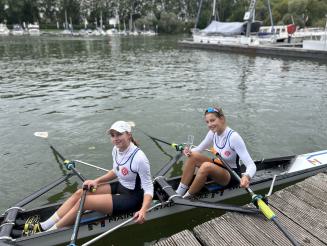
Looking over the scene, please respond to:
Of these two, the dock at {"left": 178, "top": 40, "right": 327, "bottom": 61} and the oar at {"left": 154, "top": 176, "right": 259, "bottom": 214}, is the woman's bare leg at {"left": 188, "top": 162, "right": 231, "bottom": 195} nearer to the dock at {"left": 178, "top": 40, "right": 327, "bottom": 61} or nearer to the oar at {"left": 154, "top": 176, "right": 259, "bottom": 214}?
the oar at {"left": 154, "top": 176, "right": 259, "bottom": 214}

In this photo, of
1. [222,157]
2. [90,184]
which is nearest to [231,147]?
[222,157]

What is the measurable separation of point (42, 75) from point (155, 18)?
102099 millimetres

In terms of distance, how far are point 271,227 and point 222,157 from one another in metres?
1.73

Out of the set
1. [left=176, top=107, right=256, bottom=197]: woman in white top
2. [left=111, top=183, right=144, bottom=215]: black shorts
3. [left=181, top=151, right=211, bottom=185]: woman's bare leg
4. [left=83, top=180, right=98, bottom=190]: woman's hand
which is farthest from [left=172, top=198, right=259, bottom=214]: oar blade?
[left=83, top=180, right=98, bottom=190]: woman's hand

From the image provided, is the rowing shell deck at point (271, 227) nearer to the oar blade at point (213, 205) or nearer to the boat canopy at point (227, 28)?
the oar blade at point (213, 205)

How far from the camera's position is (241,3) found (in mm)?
115188

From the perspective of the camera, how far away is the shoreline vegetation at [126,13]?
357 feet

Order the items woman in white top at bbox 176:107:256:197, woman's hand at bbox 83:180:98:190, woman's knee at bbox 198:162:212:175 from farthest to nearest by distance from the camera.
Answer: woman's knee at bbox 198:162:212:175, woman in white top at bbox 176:107:256:197, woman's hand at bbox 83:180:98:190

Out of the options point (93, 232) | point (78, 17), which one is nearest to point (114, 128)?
point (93, 232)

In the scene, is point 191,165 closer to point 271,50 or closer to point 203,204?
point 203,204

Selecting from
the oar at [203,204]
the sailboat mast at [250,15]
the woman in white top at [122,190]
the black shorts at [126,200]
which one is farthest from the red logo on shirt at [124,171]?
the sailboat mast at [250,15]

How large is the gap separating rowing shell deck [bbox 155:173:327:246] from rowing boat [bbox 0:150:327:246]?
1.85ft

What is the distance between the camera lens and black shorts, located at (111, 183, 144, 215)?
595cm

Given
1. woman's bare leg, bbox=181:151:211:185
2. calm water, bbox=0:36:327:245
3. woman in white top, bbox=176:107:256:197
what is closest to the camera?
woman in white top, bbox=176:107:256:197
